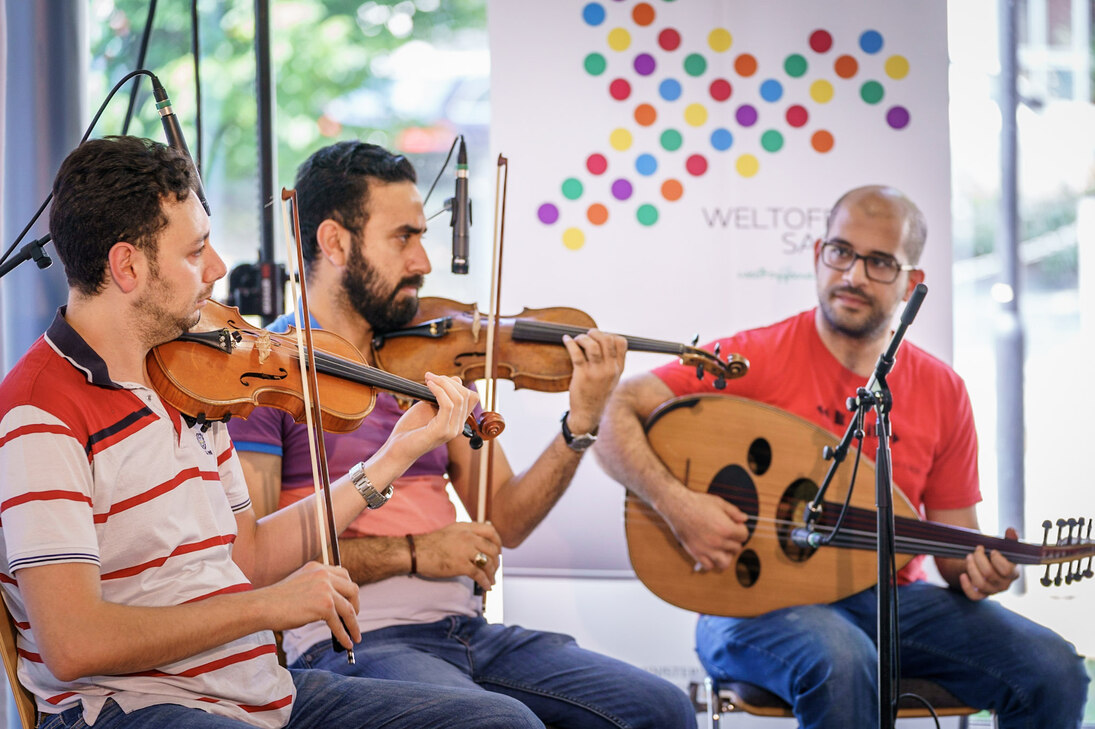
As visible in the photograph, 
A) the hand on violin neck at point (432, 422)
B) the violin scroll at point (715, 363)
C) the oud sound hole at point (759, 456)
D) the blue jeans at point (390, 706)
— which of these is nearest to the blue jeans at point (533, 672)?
the blue jeans at point (390, 706)

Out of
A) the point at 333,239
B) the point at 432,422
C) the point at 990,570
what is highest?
the point at 333,239

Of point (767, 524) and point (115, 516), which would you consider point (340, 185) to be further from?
point (767, 524)

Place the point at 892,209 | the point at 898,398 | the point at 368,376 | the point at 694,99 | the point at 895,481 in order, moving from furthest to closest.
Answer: the point at 694,99 < the point at 892,209 < the point at 898,398 < the point at 895,481 < the point at 368,376

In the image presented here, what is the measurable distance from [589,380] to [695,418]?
1.23 ft

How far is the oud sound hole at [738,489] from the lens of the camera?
2535mm

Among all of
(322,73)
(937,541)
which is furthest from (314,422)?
(322,73)

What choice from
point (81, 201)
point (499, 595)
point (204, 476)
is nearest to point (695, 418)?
point (499, 595)

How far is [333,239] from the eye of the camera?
7.93ft

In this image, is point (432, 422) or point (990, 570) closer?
point (432, 422)

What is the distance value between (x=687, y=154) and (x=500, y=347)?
1.00 metres

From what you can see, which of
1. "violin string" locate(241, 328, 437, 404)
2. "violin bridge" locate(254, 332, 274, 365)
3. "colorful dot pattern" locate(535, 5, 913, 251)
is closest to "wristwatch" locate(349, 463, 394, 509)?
"violin string" locate(241, 328, 437, 404)

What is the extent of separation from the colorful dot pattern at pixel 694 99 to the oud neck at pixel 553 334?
65cm

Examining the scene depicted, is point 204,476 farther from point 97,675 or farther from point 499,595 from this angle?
point 499,595

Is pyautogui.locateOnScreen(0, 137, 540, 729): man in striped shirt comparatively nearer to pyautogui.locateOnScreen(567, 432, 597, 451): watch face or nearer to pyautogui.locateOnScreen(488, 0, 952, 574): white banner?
pyautogui.locateOnScreen(567, 432, 597, 451): watch face
